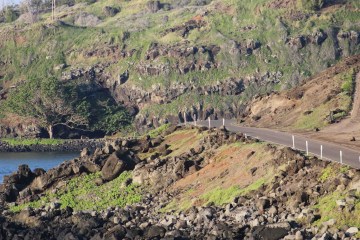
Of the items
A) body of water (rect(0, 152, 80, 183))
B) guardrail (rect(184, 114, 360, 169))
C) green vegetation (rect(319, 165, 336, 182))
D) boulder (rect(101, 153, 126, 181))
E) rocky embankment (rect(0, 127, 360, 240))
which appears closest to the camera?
rocky embankment (rect(0, 127, 360, 240))

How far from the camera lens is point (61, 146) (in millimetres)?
128250

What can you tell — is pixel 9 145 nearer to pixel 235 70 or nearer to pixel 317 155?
pixel 235 70

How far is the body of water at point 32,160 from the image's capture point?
10338 centimetres

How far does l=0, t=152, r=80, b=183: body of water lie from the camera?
10338cm

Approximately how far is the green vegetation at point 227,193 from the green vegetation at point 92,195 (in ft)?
21.3

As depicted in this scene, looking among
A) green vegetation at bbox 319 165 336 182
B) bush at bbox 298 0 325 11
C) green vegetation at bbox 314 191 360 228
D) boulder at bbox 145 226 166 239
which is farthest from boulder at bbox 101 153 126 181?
bush at bbox 298 0 325 11

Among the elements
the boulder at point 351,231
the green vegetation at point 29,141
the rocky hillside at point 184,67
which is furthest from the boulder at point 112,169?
the green vegetation at point 29,141

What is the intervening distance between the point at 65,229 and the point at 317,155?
43.6ft

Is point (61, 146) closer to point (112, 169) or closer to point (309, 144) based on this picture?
point (112, 169)

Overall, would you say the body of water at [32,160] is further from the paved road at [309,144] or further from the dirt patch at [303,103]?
the paved road at [309,144]

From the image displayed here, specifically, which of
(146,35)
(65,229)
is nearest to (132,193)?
(65,229)

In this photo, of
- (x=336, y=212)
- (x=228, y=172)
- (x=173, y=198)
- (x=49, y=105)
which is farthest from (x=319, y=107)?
(x=49, y=105)

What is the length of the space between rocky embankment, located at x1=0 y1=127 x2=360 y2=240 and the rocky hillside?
63.7m

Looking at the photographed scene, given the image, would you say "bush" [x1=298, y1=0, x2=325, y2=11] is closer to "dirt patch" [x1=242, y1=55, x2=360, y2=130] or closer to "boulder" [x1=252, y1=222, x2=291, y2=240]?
"dirt patch" [x1=242, y1=55, x2=360, y2=130]
